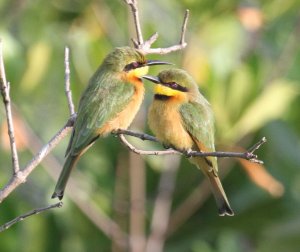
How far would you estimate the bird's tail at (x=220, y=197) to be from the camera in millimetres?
3592

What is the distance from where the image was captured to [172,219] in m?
4.62

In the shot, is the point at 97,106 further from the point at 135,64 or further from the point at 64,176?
the point at 64,176

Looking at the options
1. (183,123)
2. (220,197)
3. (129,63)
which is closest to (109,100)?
(129,63)

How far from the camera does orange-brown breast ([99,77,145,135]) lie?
11.8 ft

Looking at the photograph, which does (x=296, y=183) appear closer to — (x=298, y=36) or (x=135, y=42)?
(x=298, y=36)

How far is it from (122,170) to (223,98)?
57 centimetres

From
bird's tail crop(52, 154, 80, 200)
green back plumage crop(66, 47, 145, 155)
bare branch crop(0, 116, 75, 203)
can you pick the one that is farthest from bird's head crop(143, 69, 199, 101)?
bare branch crop(0, 116, 75, 203)

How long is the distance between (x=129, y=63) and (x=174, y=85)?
0.19 meters

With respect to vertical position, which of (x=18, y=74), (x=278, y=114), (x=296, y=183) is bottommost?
(x=296, y=183)

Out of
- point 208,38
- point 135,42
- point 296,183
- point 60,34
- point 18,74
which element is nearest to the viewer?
point 135,42

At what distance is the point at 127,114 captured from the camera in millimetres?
3660

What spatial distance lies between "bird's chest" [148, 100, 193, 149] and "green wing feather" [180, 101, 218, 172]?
0.07ft

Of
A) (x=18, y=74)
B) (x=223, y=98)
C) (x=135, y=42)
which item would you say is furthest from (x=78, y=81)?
(x=135, y=42)

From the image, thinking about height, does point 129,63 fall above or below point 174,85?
above
